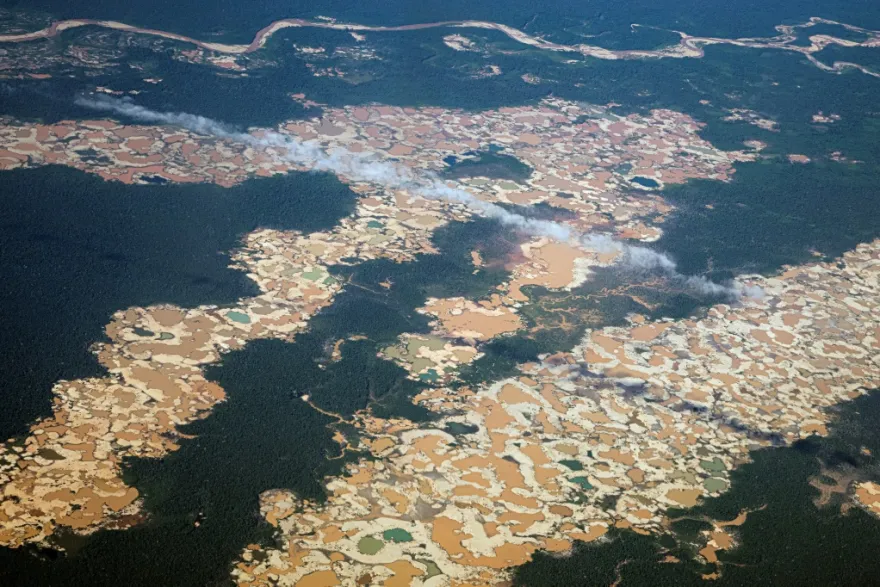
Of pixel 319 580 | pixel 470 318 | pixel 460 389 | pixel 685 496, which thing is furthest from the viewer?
pixel 470 318

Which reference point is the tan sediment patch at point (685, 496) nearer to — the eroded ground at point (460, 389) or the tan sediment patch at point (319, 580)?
the eroded ground at point (460, 389)

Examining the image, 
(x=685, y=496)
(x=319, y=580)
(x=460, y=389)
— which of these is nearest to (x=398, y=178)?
(x=460, y=389)

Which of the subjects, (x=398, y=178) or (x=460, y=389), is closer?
(x=460, y=389)

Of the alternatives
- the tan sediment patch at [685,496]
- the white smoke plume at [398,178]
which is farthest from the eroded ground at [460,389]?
the white smoke plume at [398,178]

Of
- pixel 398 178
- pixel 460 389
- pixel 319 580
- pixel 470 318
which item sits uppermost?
pixel 398 178

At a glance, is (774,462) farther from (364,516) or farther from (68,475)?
(68,475)

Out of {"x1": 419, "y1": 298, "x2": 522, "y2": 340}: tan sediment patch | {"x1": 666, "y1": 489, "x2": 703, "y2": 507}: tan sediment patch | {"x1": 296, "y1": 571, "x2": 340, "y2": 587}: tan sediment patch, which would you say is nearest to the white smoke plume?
{"x1": 419, "y1": 298, "x2": 522, "y2": 340}: tan sediment patch

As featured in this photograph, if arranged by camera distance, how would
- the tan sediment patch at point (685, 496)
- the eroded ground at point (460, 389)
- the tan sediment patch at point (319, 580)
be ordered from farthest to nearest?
the tan sediment patch at point (685, 496) → the eroded ground at point (460, 389) → the tan sediment patch at point (319, 580)

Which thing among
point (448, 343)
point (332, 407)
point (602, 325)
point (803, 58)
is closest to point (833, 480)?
point (602, 325)

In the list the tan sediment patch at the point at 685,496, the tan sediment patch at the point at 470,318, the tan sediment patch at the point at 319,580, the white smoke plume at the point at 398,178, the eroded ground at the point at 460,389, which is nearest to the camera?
the tan sediment patch at the point at 319,580

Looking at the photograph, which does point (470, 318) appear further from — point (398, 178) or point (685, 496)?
point (398, 178)

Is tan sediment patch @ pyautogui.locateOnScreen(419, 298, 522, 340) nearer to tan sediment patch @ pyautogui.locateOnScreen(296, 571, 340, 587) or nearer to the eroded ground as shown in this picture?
the eroded ground
